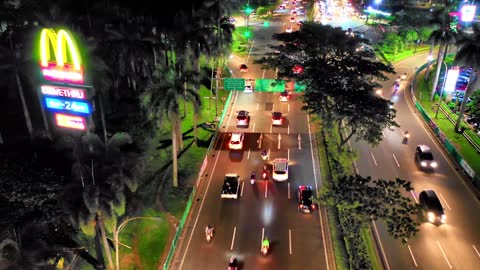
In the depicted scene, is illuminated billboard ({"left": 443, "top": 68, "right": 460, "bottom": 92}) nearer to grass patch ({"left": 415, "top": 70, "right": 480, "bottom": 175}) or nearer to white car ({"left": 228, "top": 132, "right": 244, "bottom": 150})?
grass patch ({"left": 415, "top": 70, "right": 480, "bottom": 175})

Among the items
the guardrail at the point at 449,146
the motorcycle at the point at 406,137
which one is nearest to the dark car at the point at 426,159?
the guardrail at the point at 449,146

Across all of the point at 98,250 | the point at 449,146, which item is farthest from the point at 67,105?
the point at 449,146

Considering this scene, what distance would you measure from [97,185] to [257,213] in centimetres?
1925

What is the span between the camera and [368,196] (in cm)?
3278

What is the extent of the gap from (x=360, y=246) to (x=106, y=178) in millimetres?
22758

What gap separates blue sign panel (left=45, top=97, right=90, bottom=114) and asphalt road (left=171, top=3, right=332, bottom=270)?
15.5 m

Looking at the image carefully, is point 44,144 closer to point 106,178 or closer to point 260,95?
point 106,178

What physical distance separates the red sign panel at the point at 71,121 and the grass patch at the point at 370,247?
27686 millimetres

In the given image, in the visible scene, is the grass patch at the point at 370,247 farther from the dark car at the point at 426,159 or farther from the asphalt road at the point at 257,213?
the dark car at the point at 426,159

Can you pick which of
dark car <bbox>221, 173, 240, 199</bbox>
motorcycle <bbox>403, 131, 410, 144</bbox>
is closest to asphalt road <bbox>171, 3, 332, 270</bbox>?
dark car <bbox>221, 173, 240, 199</bbox>

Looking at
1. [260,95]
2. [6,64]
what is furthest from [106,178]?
[260,95]

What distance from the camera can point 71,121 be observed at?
35844 millimetres

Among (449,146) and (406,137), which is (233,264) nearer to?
(406,137)

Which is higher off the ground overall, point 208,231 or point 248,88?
point 248,88
